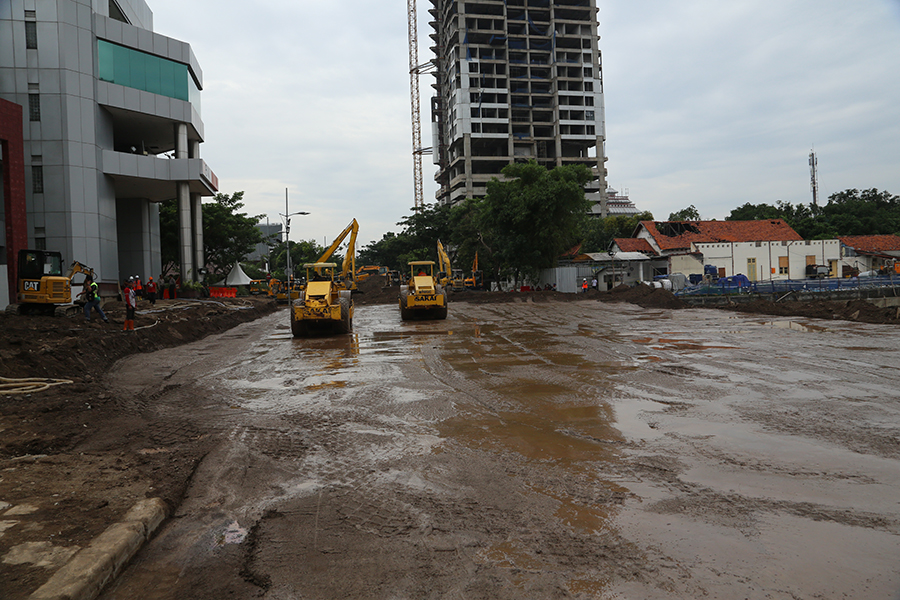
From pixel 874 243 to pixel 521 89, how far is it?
221ft

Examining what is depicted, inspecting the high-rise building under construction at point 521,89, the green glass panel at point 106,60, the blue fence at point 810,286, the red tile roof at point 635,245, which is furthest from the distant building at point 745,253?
the high-rise building under construction at point 521,89

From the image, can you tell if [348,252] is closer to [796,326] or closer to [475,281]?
[796,326]

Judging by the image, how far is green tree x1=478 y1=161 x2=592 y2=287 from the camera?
45.7 metres

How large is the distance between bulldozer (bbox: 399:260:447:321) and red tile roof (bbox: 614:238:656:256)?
31.6 meters

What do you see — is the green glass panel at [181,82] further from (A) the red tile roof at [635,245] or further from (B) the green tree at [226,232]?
(A) the red tile roof at [635,245]

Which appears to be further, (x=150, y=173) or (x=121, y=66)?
(x=150, y=173)

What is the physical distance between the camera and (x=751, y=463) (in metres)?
5.79

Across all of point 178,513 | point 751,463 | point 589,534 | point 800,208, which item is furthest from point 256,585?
point 800,208

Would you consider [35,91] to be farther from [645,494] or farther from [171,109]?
[645,494]

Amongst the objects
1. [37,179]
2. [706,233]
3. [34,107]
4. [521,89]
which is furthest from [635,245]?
[521,89]

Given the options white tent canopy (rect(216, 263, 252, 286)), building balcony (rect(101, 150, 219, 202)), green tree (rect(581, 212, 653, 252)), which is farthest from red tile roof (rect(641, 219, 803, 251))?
building balcony (rect(101, 150, 219, 202))

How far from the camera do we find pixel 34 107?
30125mm

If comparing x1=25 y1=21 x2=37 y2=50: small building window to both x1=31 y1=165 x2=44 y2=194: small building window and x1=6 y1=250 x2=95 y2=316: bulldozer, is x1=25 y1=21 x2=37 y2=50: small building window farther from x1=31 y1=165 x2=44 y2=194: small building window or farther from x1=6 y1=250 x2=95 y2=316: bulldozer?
x1=6 y1=250 x2=95 y2=316: bulldozer

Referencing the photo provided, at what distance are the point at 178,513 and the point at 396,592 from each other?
2.35 meters
